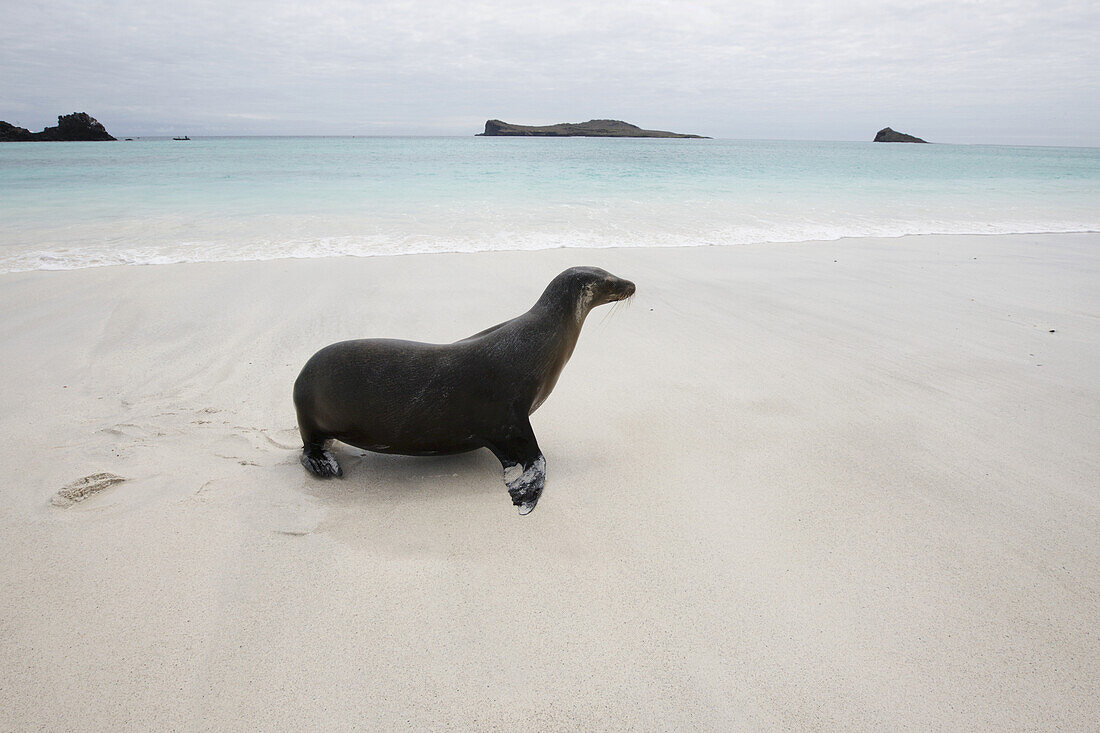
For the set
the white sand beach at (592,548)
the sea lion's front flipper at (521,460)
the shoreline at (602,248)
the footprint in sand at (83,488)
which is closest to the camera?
the white sand beach at (592,548)

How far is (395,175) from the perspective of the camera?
20.0 m

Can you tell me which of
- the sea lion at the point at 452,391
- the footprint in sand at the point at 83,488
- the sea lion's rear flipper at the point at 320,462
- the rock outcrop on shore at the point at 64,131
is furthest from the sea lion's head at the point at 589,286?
the rock outcrop on shore at the point at 64,131

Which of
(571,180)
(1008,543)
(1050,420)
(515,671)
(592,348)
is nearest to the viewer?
(515,671)

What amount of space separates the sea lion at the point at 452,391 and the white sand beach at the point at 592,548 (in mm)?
163

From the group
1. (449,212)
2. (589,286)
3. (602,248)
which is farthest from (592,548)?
(449,212)

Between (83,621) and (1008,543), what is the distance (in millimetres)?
3239

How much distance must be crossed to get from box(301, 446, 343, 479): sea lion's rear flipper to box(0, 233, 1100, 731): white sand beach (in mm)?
52

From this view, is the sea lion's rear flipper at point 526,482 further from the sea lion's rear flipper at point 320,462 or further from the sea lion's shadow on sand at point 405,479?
the sea lion's rear flipper at point 320,462

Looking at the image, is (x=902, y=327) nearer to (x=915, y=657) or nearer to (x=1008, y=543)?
(x=1008, y=543)

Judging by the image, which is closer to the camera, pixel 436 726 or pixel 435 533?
pixel 436 726

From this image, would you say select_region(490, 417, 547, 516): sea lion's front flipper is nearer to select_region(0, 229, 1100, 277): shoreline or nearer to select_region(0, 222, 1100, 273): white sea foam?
select_region(0, 229, 1100, 277): shoreline

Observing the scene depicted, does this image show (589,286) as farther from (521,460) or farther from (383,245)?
(383,245)

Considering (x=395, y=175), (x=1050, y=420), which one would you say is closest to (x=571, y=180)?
(x=395, y=175)

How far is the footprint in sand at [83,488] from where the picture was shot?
2.49 m
